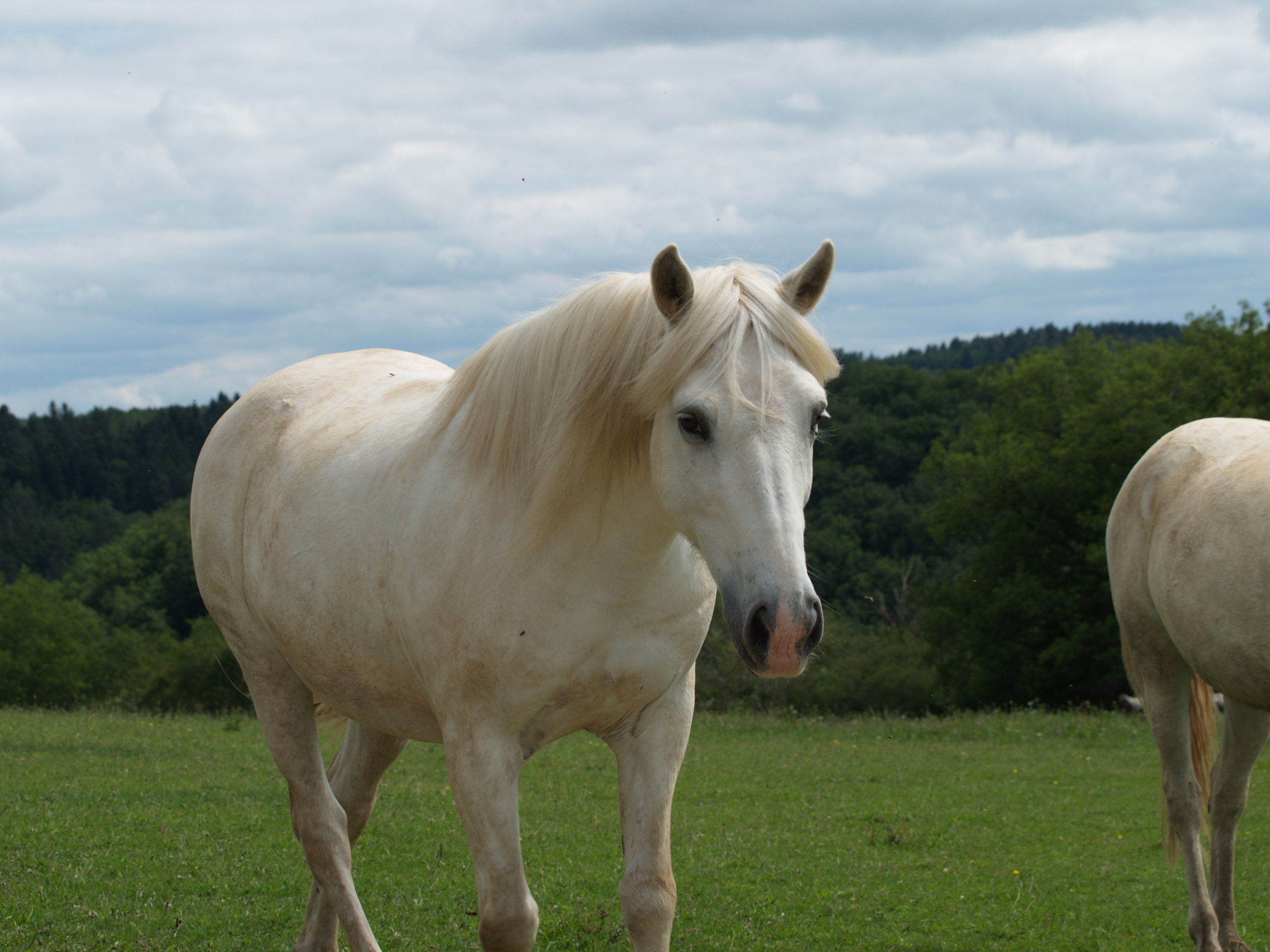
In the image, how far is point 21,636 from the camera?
1346 inches

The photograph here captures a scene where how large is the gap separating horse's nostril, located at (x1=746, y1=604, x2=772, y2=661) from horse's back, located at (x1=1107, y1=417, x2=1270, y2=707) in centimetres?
301

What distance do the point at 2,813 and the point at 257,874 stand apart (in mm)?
2530

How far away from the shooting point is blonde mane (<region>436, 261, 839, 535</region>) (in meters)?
2.41

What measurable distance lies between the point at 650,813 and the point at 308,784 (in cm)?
140

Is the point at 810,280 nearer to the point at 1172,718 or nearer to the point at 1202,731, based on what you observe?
the point at 1172,718

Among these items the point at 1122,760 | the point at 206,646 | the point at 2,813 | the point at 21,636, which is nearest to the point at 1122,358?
A: the point at 1122,760

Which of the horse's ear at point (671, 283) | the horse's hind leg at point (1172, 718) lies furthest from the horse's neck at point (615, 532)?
the horse's hind leg at point (1172, 718)

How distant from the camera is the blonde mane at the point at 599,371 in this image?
2.41 meters

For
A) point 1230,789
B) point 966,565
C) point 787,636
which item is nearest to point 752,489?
point 787,636

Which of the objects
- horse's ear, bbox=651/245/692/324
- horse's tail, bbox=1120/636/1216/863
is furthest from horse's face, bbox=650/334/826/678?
horse's tail, bbox=1120/636/1216/863

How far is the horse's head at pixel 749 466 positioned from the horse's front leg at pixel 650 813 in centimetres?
72

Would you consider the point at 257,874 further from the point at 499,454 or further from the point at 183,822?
the point at 499,454

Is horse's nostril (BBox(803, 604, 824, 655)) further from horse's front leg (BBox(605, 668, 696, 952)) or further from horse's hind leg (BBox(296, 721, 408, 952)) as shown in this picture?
horse's hind leg (BBox(296, 721, 408, 952))

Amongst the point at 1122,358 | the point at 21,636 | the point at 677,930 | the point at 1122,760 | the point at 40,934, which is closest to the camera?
the point at 40,934
